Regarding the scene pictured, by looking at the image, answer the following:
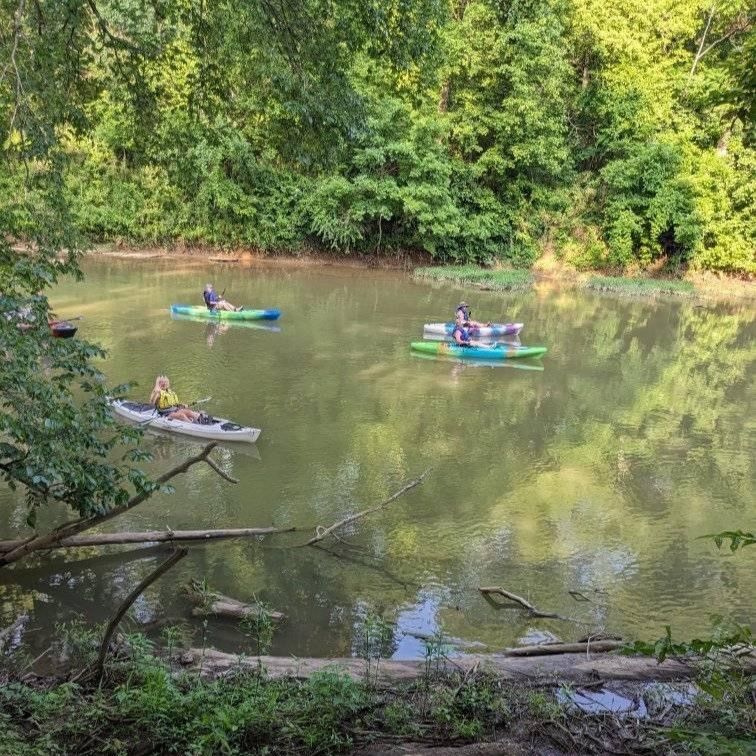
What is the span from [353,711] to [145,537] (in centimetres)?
321

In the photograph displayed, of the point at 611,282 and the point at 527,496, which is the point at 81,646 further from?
the point at 611,282

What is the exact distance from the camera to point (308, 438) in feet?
36.3

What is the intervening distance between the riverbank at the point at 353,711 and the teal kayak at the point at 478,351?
1129 cm

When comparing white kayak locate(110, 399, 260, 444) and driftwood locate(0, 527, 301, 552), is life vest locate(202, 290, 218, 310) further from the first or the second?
driftwood locate(0, 527, 301, 552)

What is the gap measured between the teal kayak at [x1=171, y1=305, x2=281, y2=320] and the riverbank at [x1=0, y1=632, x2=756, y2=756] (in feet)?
45.2

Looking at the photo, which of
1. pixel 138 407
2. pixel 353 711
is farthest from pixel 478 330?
pixel 353 711

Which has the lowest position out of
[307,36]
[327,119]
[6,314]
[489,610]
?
[489,610]

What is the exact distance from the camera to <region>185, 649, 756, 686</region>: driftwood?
4934mm

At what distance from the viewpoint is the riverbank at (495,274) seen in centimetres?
2628

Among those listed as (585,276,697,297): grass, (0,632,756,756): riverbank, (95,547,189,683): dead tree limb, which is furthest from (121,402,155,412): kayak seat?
(585,276,697,297): grass

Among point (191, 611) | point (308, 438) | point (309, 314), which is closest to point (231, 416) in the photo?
point (308, 438)

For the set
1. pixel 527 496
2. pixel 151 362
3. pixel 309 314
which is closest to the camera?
pixel 527 496

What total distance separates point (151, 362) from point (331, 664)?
10.3 metres

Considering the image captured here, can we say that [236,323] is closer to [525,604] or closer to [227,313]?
[227,313]
